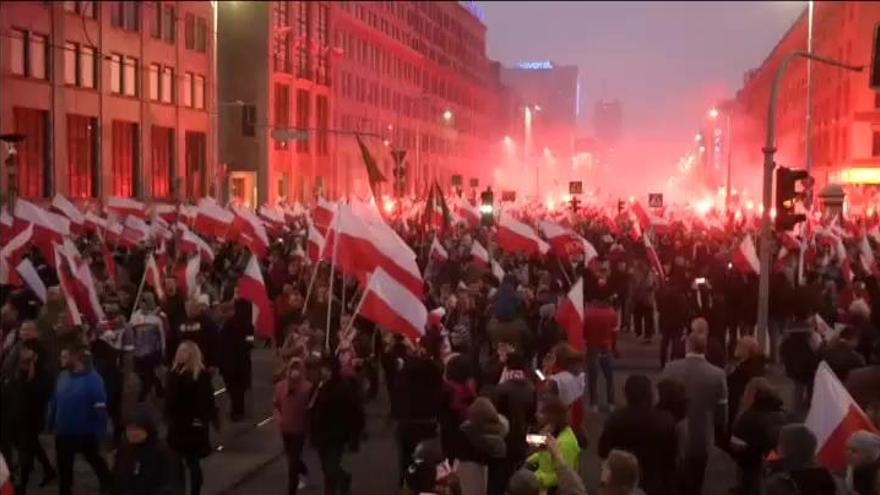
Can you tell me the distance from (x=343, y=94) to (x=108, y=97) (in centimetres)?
3602

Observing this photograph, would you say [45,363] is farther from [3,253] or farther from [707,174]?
[707,174]

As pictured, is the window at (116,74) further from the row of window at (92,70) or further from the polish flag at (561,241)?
the polish flag at (561,241)

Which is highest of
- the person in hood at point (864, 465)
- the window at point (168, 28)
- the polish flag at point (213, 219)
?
the window at point (168, 28)

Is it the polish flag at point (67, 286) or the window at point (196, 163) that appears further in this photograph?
the window at point (196, 163)

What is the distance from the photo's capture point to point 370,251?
12883 millimetres

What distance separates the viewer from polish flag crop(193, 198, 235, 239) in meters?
26.0

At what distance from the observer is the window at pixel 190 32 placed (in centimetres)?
5654

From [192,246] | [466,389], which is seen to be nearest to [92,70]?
[192,246]

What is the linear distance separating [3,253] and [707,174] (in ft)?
381

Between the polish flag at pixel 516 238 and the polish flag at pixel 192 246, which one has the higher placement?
the polish flag at pixel 516 238

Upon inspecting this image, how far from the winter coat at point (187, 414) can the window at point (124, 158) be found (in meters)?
41.2

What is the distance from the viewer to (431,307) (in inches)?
695

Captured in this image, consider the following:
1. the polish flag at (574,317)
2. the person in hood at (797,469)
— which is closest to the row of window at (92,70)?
the polish flag at (574,317)

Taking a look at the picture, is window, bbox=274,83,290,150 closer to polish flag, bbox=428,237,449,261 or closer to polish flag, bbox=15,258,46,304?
polish flag, bbox=428,237,449,261
